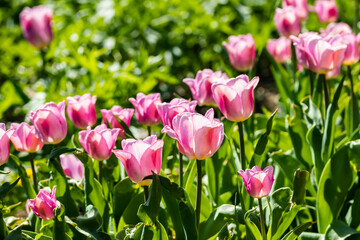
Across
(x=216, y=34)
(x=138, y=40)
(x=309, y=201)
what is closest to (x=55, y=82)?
(x=138, y=40)

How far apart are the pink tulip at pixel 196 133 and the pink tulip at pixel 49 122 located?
39 cm

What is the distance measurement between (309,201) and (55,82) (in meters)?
1.76

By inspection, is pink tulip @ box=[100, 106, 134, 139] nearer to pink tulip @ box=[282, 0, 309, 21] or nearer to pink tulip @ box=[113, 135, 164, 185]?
pink tulip @ box=[113, 135, 164, 185]

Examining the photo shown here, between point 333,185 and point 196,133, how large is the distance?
626 mm

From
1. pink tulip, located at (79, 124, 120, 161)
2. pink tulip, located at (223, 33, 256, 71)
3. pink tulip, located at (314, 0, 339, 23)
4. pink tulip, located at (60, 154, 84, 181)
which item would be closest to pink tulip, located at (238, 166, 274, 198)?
pink tulip, located at (79, 124, 120, 161)

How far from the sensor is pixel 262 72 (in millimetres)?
4496

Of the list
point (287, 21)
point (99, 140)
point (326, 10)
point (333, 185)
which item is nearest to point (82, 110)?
point (99, 140)

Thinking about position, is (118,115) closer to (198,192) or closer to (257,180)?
(198,192)

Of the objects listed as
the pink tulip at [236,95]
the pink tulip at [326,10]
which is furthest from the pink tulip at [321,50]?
the pink tulip at [326,10]

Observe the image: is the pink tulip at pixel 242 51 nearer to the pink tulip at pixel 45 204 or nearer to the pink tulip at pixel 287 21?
the pink tulip at pixel 287 21

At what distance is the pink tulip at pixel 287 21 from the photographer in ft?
7.77

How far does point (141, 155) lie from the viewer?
1320mm

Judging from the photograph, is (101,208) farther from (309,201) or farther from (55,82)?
(55,82)

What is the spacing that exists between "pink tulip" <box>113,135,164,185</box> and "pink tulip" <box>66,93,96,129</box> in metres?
0.42
